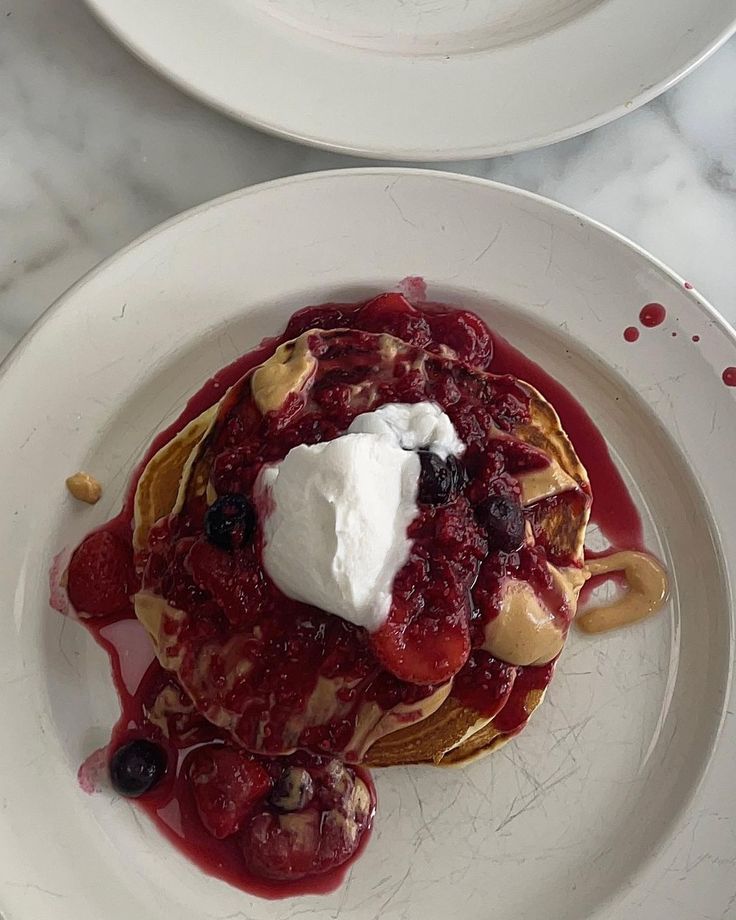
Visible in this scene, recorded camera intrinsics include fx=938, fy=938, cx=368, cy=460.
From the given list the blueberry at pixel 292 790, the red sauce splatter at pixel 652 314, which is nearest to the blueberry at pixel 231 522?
the blueberry at pixel 292 790

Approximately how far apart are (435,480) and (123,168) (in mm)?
1365

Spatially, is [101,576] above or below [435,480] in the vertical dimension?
above

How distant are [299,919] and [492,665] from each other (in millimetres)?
822

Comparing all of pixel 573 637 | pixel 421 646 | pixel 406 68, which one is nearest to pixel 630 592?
pixel 573 637

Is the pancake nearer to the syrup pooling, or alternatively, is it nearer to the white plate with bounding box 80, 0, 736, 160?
the syrup pooling

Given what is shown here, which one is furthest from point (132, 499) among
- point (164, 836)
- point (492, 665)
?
point (492, 665)

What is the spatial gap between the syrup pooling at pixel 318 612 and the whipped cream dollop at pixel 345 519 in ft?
0.17

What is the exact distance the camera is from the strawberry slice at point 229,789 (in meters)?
2.27

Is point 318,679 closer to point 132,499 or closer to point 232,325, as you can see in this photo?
point 132,499

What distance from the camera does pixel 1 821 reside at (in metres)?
2.21

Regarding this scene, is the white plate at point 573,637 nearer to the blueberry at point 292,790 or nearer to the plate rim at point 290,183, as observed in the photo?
the plate rim at point 290,183

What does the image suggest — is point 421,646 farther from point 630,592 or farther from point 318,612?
point 630,592

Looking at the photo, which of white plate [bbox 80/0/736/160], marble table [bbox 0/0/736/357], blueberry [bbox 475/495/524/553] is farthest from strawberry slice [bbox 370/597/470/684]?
marble table [bbox 0/0/736/357]

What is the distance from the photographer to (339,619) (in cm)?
208
